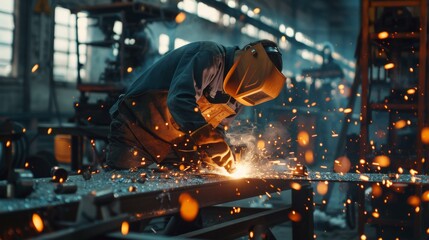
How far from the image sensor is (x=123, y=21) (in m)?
6.86

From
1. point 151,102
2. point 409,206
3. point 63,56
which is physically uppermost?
point 63,56

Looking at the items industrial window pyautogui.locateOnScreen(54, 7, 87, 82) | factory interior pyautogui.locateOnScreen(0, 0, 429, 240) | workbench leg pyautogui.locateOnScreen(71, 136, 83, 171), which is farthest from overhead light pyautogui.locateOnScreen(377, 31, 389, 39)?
industrial window pyautogui.locateOnScreen(54, 7, 87, 82)

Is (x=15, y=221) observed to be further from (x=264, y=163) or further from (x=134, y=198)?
(x=264, y=163)

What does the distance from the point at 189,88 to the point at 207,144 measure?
30 cm

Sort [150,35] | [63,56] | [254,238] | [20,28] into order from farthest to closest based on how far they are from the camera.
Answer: [63,56], [20,28], [150,35], [254,238]

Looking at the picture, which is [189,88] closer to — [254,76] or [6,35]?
[254,76]

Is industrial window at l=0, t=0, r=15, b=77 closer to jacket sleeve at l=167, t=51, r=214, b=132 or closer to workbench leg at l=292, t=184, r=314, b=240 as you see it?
jacket sleeve at l=167, t=51, r=214, b=132

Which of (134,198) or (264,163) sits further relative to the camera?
(264,163)

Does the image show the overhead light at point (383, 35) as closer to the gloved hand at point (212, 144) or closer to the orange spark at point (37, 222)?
the gloved hand at point (212, 144)

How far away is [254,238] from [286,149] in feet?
15.2

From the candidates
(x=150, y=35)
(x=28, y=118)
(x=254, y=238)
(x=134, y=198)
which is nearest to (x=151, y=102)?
(x=254, y=238)

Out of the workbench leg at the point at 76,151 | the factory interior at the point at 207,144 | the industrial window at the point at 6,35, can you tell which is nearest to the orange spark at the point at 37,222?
the factory interior at the point at 207,144

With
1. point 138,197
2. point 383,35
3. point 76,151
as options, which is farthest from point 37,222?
point 76,151

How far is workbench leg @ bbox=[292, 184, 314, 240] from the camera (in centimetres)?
302
